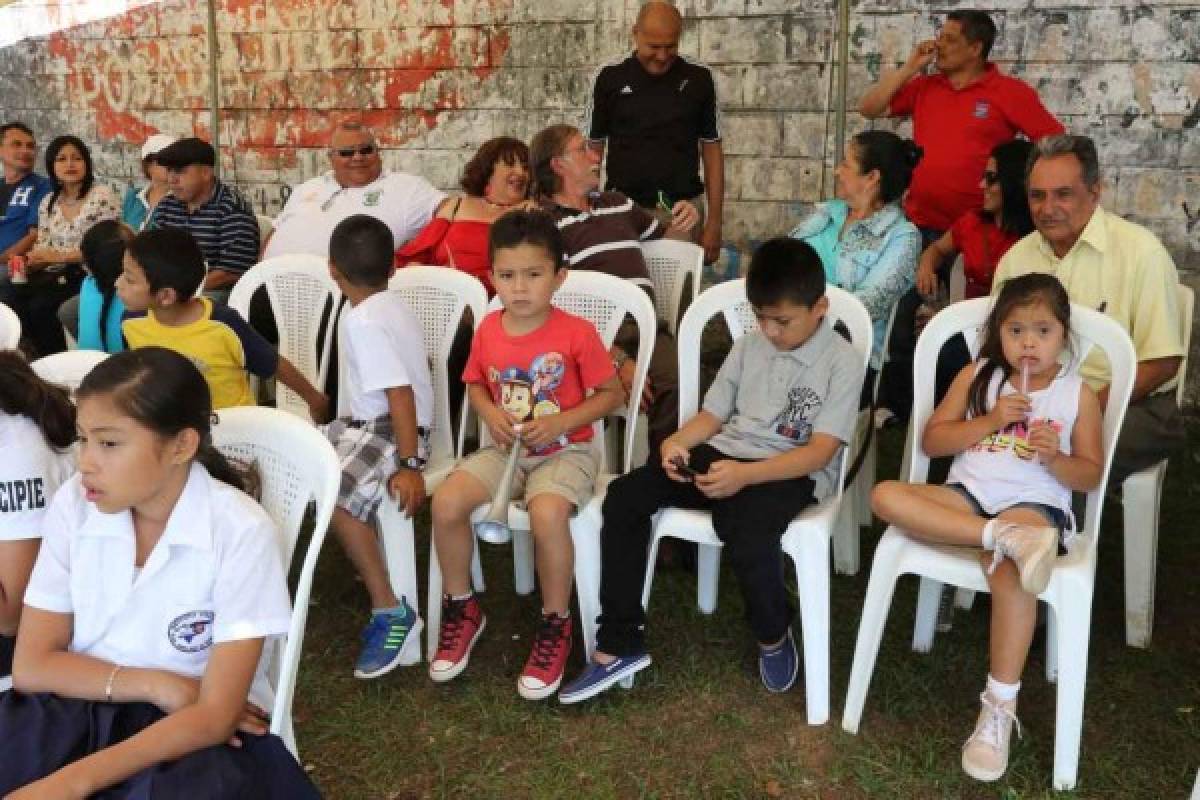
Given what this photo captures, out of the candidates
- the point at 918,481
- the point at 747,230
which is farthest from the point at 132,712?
the point at 747,230

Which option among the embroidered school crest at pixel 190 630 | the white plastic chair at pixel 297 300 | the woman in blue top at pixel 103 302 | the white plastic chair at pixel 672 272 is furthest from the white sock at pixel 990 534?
the woman in blue top at pixel 103 302

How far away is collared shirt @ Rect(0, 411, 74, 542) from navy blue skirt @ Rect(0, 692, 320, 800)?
268 mm

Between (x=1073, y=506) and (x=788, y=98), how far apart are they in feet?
9.46

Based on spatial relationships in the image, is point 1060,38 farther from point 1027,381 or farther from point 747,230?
point 1027,381

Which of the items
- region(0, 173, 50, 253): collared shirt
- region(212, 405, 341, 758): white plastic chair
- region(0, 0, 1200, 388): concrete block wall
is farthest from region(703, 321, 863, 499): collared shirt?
region(0, 173, 50, 253): collared shirt

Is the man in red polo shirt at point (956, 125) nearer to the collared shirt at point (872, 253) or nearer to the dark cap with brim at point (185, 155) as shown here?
the collared shirt at point (872, 253)

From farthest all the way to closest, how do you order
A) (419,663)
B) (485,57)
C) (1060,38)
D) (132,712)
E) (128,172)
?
(128,172) < (485,57) < (1060,38) < (419,663) < (132,712)

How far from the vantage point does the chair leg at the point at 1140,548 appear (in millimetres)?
2645

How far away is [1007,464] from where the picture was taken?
2.33 meters

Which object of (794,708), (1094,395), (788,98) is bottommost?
(794,708)

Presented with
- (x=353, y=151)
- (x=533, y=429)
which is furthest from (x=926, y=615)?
(x=353, y=151)

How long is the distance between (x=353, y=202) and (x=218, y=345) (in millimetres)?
1437

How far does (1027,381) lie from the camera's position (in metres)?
2.37

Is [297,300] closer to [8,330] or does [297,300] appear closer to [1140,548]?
[8,330]
